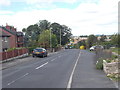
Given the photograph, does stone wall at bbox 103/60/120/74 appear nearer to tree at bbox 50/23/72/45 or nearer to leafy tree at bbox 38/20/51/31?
tree at bbox 50/23/72/45

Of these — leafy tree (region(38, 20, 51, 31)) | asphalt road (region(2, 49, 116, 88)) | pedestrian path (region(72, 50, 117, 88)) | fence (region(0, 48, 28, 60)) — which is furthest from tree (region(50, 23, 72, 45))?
pedestrian path (region(72, 50, 117, 88))

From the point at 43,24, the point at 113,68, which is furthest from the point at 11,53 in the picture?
the point at 43,24

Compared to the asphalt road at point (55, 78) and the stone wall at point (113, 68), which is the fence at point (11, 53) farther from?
the stone wall at point (113, 68)

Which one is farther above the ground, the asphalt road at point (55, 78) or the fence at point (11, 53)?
the fence at point (11, 53)

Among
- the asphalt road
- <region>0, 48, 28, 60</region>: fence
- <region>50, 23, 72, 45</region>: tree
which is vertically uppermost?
<region>50, 23, 72, 45</region>: tree

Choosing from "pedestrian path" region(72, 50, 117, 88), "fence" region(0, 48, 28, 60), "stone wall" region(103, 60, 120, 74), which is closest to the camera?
"pedestrian path" region(72, 50, 117, 88)

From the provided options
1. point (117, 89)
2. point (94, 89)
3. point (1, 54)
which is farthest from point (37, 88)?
point (1, 54)

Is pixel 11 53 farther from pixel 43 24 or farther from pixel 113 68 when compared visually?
pixel 43 24

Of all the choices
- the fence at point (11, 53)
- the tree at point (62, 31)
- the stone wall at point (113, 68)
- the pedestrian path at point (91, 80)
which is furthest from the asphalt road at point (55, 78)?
the tree at point (62, 31)

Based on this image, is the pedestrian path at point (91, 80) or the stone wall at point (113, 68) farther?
the stone wall at point (113, 68)

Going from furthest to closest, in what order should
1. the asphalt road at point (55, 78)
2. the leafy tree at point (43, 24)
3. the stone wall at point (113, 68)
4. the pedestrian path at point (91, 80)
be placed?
the leafy tree at point (43, 24), the stone wall at point (113, 68), the asphalt road at point (55, 78), the pedestrian path at point (91, 80)

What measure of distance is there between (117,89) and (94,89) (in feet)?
3.32

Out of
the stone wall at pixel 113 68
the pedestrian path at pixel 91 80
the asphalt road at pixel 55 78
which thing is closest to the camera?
the pedestrian path at pixel 91 80

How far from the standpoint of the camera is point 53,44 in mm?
73688
